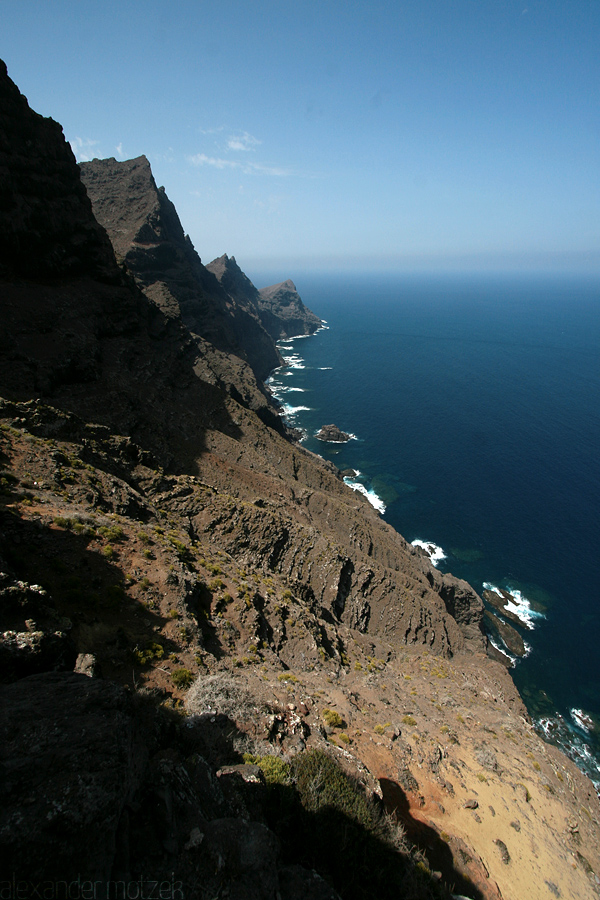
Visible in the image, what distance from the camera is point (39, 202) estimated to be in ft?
169

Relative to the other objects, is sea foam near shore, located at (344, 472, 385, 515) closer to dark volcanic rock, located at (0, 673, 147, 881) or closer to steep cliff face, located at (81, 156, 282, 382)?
steep cliff face, located at (81, 156, 282, 382)

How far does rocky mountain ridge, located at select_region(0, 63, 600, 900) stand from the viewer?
9.26 m

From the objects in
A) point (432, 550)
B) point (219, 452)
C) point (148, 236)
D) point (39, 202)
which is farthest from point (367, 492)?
point (148, 236)

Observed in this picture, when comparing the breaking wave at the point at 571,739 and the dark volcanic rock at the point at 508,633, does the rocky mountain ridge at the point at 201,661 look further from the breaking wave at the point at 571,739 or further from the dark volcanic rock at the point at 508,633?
the breaking wave at the point at 571,739

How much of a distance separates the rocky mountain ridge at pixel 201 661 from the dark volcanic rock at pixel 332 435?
50726 millimetres

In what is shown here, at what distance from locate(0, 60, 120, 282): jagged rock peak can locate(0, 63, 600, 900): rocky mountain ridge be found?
11.3 inches

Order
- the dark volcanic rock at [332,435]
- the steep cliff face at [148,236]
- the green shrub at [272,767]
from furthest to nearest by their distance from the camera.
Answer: the dark volcanic rock at [332,435] < the steep cliff face at [148,236] < the green shrub at [272,767]

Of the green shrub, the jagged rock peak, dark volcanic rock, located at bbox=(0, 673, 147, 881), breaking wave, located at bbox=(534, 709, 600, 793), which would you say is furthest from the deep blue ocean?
the jagged rock peak

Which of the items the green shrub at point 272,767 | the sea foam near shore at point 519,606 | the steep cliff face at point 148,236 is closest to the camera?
the green shrub at point 272,767

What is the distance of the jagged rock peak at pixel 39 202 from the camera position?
4894cm

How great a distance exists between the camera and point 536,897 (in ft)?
59.5

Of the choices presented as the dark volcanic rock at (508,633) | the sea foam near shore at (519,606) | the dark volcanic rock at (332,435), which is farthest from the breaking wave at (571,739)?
the dark volcanic rock at (332,435)

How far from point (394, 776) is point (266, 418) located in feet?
→ 238

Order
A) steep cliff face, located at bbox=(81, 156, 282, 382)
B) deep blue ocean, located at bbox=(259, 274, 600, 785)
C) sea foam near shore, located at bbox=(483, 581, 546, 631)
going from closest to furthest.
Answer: deep blue ocean, located at bbox=(259, 274, 600, 785)
sea foam near shore, located at bbox=(483, 581, 546, 631)
steep cliff face, located at bbox=(81, 156, 282, 382)
